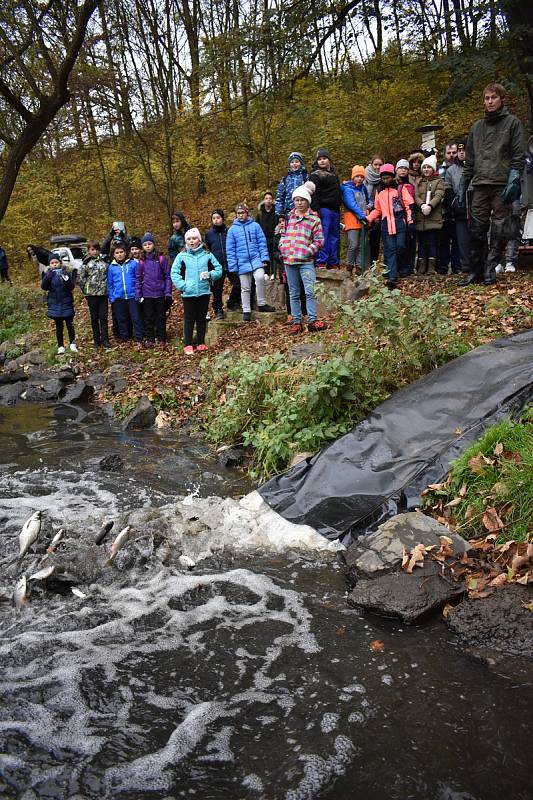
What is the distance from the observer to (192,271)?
10.7 metres

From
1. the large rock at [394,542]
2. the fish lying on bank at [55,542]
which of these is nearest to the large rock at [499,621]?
the large rock at [394,542]

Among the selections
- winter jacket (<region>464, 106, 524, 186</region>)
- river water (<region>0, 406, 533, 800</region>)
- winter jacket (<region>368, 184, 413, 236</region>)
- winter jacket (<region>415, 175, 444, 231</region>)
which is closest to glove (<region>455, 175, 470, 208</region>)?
winter jacket (<region>415, 175, 444, 231</region>)

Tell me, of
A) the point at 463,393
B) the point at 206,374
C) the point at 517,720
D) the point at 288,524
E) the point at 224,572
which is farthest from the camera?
the point at 206,374

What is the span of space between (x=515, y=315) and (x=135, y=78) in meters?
19.9

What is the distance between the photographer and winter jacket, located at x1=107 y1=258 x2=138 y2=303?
12594 mm

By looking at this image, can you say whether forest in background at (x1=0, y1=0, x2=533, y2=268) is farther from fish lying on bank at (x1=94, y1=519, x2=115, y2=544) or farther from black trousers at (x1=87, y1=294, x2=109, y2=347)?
fish lying on bank at (x1=94, y1=519, x2=115, y2=544)

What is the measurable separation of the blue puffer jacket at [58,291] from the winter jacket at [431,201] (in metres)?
6.74

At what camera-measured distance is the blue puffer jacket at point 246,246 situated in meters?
11.1

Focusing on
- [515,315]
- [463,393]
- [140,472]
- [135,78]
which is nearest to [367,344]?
[463,393]

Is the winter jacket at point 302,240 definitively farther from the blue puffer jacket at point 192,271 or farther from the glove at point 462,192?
the glove at point 462,192

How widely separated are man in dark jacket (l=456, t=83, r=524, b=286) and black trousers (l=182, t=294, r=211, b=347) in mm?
4477

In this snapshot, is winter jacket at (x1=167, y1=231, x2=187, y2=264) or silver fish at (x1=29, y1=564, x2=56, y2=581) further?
winter jacket at (x1=167, y1=231, x2=187, y2=264)

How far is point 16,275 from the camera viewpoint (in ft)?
85.3

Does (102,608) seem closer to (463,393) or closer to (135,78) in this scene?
(463,393)
